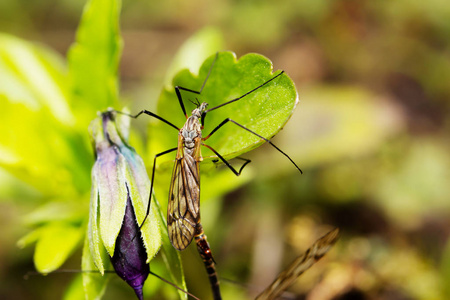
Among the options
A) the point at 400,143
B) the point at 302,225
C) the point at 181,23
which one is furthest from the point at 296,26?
the point at 302,225

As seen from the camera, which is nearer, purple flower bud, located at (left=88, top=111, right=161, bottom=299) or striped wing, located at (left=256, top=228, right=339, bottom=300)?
purple flower bud, located at (left=88, top=111, right=161, bottom=299)

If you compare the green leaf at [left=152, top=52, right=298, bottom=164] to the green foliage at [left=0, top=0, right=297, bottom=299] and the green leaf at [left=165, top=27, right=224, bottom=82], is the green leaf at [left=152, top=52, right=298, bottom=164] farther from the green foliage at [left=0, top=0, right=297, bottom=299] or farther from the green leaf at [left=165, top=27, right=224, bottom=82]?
the green leaf at [left=165, top=27, right=224, bottom=82]

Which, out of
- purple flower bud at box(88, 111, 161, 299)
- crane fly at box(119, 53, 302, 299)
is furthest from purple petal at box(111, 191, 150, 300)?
crane fly at box(119, 53, 302, 299)

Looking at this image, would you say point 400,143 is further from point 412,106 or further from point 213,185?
point 213,185

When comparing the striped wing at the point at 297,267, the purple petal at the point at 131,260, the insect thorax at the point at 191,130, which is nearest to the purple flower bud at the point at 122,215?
the purple petal at the point at 131,260

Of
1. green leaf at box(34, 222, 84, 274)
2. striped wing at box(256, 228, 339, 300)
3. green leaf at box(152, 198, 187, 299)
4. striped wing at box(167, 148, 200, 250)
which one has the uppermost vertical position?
green leaf at box(34, 222, 84, 274)

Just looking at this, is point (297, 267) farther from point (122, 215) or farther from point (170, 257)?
point (122, 215)
